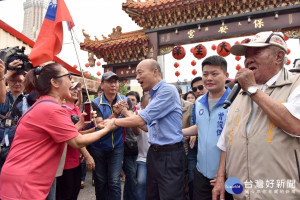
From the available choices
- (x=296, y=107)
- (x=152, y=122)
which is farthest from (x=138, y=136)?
(x=296, y=107)

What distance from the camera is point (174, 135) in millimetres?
2324

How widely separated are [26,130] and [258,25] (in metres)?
7.29

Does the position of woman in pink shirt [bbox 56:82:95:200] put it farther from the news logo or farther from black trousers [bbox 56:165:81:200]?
the news logo

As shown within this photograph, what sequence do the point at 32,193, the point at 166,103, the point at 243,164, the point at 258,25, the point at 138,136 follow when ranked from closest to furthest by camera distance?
the point at 243,164 < the point at 32,193 < the point at 166,103 < the point at 138,136 < the point at 258,25

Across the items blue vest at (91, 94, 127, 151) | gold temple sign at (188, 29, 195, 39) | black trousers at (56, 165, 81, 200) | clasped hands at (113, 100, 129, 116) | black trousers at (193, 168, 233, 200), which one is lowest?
black trousers at (56, 165, 81, 200)

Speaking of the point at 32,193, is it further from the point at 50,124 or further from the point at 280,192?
the point at 280,192

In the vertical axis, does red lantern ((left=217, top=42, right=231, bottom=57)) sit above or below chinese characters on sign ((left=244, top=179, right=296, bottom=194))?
above

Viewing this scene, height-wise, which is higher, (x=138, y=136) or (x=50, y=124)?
(x=50, y=124)

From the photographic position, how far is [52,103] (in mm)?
1652

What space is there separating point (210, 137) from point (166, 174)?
23.5 inches

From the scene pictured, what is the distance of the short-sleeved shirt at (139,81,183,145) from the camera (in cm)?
225

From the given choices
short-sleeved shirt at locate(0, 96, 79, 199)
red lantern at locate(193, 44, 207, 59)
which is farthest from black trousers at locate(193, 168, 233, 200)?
red lantern at locate(193, 44, 207, 59)

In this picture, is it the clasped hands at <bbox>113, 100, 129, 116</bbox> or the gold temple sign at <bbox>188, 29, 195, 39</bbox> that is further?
the gold temple sign at <bbox>188, 29, 195, 39</bbox>

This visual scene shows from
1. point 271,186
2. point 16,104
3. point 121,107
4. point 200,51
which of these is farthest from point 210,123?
point 200,51
